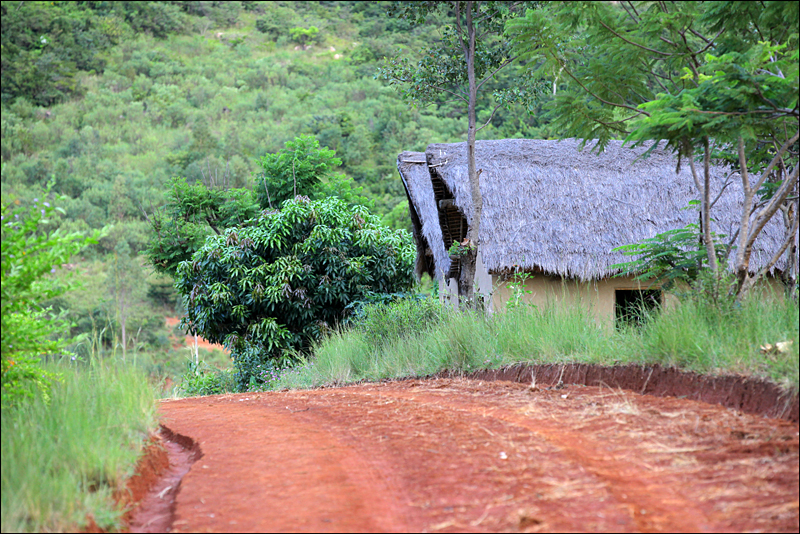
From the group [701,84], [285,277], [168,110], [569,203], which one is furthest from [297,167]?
[168,110]

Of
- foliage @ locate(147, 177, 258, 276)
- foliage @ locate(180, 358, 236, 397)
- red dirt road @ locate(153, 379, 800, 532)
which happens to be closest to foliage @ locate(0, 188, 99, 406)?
red dirt road @ locate(153, 379, 800, 532)

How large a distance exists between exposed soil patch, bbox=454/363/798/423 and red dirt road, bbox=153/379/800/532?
0.38ft

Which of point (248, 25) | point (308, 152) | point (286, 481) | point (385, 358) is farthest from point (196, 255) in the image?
point (248, 25)

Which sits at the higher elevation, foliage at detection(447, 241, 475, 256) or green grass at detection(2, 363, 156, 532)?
foliage at detection(447, 241, 475, 256)

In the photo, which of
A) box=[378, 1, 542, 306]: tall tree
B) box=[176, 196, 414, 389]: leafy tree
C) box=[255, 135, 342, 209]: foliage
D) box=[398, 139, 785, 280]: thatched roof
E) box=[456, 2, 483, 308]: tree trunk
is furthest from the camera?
box=[255, 135, 342, 209]: foliage

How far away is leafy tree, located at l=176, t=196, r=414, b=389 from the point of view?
41.0ft

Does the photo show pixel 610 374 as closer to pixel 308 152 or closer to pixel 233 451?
pixel 233 451

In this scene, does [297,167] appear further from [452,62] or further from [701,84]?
[701,84]

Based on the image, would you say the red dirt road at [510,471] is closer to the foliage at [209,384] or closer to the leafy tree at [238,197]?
the foliage at [209,384]

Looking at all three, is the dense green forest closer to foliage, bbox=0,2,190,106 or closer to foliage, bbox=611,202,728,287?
foliage, bbox=0,2,190,106

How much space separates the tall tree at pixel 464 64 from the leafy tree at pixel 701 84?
277 cm

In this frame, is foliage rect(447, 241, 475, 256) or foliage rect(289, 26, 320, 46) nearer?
foliage rect(447, 241, 475, 256)

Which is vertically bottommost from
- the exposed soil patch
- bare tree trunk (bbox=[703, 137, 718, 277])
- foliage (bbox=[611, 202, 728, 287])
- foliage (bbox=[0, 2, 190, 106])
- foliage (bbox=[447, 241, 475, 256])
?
the exposed soil patch

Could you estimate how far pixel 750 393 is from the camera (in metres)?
4.29
